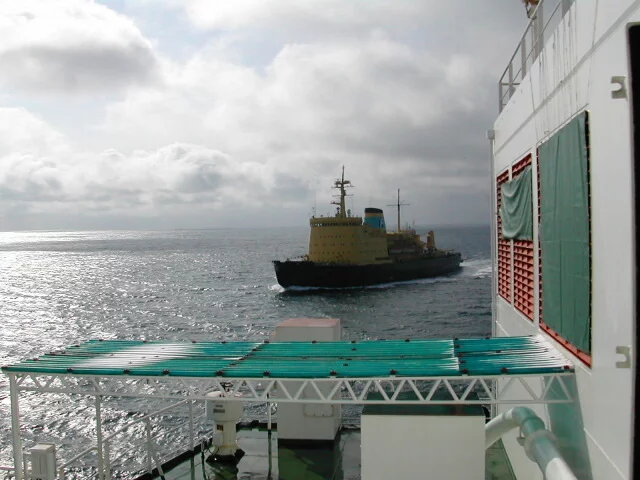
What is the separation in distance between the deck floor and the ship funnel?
61.2 m

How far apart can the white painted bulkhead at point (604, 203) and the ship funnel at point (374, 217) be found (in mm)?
65845

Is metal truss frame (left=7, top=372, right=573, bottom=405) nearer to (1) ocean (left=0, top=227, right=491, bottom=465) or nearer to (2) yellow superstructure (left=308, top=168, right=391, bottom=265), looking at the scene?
(1) ocean (left=0, top=227, right=491, bottom=465)

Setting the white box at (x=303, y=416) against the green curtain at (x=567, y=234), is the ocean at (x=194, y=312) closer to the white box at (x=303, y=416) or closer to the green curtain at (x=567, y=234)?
the white box at (x=303, y=416)

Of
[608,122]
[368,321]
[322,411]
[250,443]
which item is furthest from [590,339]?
[368,321]

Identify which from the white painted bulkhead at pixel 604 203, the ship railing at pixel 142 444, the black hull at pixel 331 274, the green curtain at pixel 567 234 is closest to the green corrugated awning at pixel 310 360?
the green curtain at pixel 567 234

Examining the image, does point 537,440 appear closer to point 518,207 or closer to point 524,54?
point 518,207

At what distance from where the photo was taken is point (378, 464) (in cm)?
788

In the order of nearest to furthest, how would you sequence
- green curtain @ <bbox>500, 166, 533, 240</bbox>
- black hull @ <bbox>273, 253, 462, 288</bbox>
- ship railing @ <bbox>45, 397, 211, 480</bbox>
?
green curtain @ <bbox>500, 166, 533, 240</bbox> → ship railing @ <bbox>45, 397, 211, 480</bbox> → black hull @ <bbox>273, 253, 462, 288</bbox>

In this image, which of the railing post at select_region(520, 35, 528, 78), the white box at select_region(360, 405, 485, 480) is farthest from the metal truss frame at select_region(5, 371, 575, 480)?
the railing post at select_region(520, 35, 528, 78)

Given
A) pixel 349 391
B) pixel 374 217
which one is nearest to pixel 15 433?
pixel 349 391

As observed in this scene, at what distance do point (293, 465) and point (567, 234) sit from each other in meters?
7.53

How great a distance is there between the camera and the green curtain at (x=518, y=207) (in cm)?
973

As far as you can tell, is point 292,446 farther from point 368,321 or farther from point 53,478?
point 368,321

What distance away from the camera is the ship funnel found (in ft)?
242
